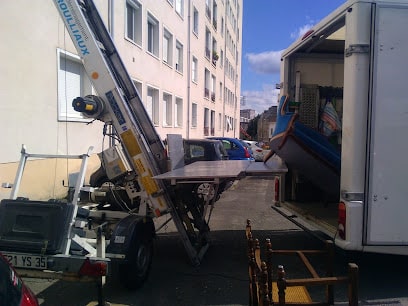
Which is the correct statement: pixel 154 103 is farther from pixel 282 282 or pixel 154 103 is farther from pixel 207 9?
pixel 282 282

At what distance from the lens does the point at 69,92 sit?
11273 mm

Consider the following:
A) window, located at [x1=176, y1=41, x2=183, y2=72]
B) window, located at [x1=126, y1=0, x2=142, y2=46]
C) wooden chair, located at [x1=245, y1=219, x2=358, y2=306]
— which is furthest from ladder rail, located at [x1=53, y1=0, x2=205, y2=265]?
window, located at [x1=176, y1=41, x2=183, y2=72]

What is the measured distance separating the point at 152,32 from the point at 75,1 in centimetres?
1457

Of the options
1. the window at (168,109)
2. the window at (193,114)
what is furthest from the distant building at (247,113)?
the window at (168,109)

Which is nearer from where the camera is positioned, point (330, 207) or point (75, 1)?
point (75, 1)

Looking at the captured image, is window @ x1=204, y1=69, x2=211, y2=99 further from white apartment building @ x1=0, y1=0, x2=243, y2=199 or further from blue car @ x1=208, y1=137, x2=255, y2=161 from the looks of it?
blue car @ x1=208, y1=137, x2=255, y2=161

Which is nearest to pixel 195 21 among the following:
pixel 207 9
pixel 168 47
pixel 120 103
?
pixel 207 9

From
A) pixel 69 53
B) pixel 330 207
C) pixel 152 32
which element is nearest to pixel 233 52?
pixel 152 32

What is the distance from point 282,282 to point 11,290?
169 cm

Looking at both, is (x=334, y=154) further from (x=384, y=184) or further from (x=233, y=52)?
(x=233, y=52)

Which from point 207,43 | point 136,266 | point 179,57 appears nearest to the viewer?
point 136,266

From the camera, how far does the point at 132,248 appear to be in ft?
15.2

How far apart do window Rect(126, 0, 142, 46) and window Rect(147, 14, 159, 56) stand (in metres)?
1.99

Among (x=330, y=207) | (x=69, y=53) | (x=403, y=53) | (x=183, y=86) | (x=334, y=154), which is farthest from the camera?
(x=183, y=86)
